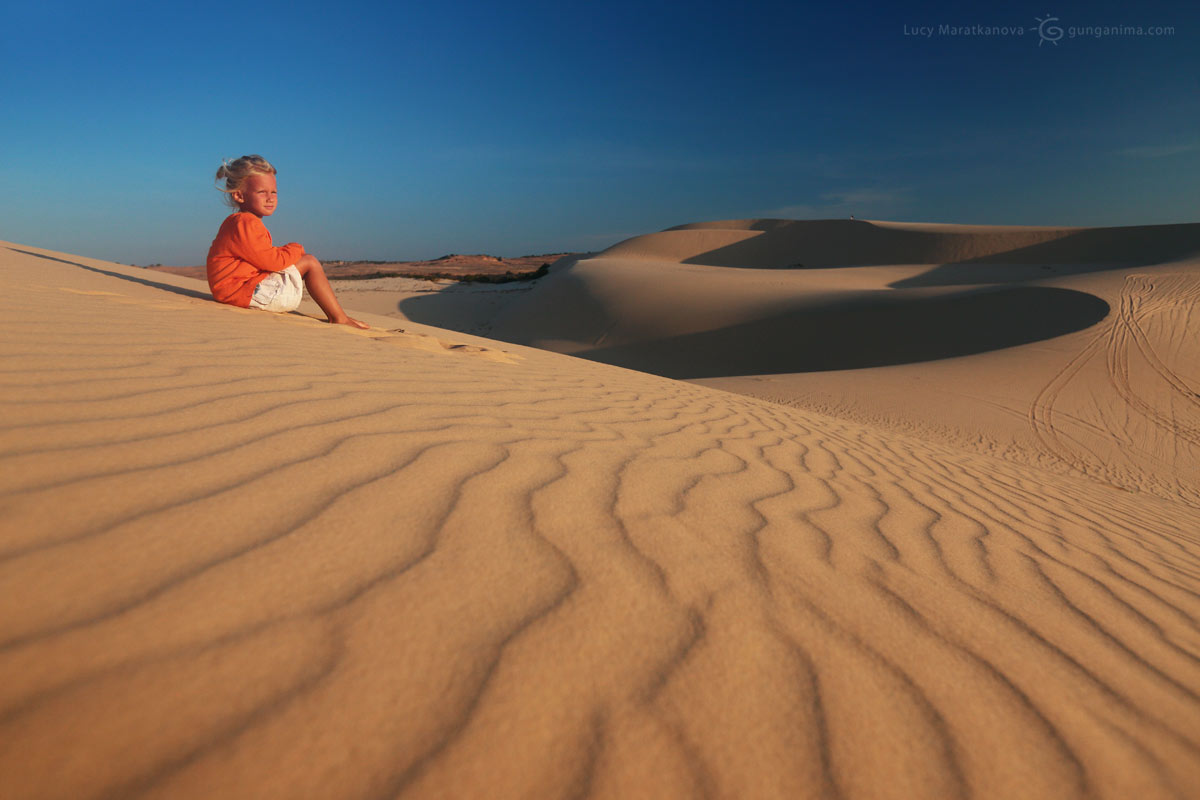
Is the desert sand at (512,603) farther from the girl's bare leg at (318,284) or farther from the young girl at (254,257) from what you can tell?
the girl's bare leg at (318,284)

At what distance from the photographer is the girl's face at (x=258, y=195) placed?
4.19 metres

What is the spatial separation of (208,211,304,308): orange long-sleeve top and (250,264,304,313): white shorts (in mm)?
39

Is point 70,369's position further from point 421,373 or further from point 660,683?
point 660,683

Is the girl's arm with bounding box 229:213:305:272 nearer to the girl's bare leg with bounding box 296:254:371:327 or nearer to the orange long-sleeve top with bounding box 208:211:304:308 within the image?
the orange long-sleeve top with bounding box 208:211:304:308

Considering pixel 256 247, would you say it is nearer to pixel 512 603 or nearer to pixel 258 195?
pixel 258 195

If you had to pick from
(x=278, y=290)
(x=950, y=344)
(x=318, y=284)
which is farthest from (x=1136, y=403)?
(x=278, y=290)

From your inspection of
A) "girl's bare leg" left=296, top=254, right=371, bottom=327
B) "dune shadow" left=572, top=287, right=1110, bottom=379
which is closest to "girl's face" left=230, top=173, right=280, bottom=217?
"girl's bare leg" left=296, top=254, right=371, bottom=327

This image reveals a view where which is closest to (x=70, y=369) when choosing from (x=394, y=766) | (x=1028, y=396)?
(x=394, y=766)

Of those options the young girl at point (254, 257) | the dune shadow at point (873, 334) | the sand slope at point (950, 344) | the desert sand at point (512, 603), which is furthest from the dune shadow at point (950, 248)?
the desert sand at point (512, 603)

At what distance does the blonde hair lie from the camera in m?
4.20

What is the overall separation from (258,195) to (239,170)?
22 centimetres

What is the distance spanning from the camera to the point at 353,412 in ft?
6.64

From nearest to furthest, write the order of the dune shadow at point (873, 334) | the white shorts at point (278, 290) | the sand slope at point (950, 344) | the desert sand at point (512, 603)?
the desert sand at point (512, 603)
the white shorts at point (278, 290)
the sand slope at point (950, 344)
the dune shadow at point (873, 334)

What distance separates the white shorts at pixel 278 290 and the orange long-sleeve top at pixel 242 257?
39mm
